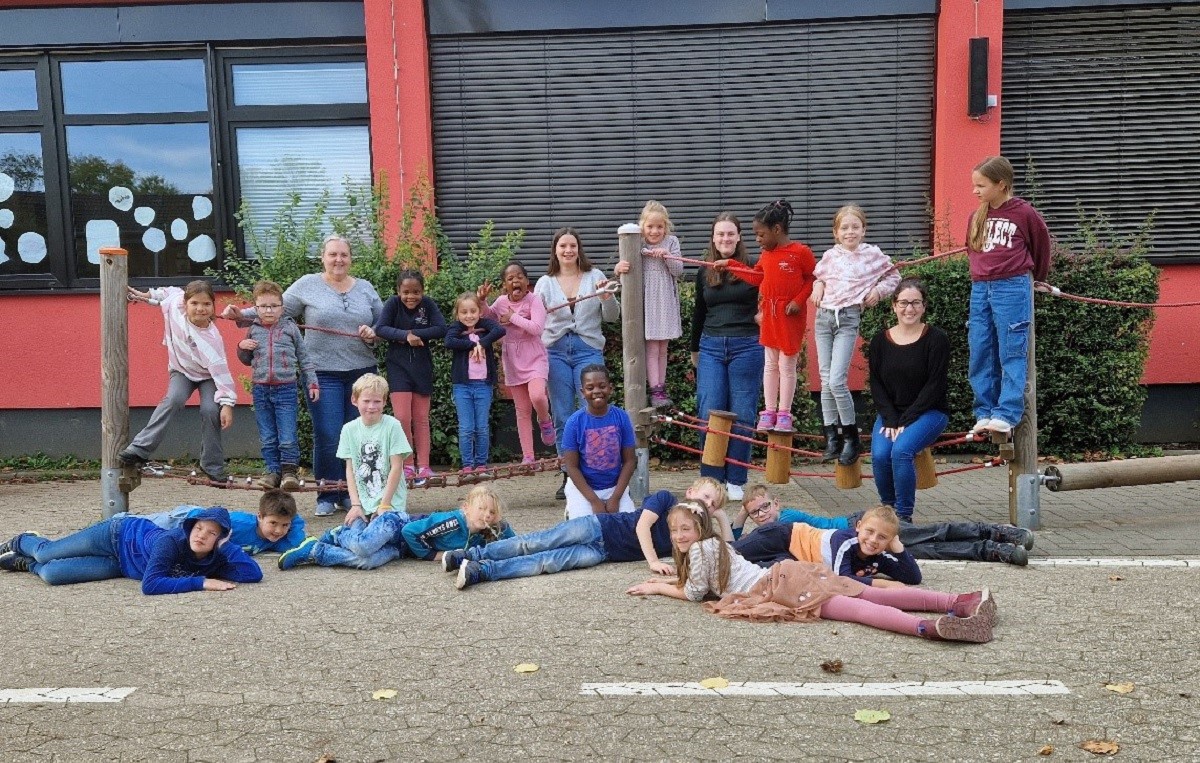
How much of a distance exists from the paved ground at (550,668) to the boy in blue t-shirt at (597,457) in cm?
63

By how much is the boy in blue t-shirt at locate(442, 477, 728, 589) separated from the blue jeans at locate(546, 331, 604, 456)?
191cm

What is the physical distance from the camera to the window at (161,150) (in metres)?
11.1

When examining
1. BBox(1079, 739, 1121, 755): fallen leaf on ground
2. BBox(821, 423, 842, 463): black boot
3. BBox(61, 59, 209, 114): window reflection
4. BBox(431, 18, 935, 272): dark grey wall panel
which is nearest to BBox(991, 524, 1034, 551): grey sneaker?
BBox(821, 423, 842, 463): black boot

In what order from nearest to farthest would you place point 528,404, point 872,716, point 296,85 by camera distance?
point 872,716 < point 528,404 < point 296,85

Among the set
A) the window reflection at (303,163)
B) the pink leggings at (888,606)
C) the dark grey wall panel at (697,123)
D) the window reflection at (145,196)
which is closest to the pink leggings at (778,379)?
the pink leggings at (888,606)

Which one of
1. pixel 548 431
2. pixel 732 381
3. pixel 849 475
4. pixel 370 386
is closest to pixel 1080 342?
pixel 849 475

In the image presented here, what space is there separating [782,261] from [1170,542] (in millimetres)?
2885

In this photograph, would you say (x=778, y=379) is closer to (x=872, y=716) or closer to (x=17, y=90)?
(x=872, y=716)

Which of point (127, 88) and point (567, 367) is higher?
point (127, 88)

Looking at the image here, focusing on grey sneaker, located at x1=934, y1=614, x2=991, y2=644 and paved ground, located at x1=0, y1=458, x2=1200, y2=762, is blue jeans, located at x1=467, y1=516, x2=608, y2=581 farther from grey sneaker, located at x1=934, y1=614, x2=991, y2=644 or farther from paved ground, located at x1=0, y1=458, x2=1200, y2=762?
grey sneaker, located at x1=934, y1=614, x2=991, y2=644

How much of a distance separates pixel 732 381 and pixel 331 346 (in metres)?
2.87

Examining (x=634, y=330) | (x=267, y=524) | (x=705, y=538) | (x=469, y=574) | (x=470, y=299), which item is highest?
(x=470, y=299)

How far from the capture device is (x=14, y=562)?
20.6 feet

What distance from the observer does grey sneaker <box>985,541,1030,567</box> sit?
5.96 meters
